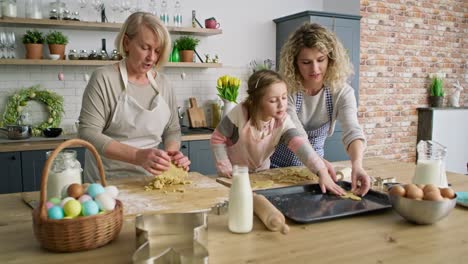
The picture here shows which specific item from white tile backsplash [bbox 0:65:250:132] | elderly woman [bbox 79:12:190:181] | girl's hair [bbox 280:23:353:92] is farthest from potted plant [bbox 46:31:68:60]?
girl's hair [bbox 280:23:353:92]

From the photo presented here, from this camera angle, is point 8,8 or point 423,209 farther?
point 8,8

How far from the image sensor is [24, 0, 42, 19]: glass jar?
12.9ft

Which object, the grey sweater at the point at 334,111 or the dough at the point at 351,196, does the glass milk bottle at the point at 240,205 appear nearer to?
the dough at the point at 351,196

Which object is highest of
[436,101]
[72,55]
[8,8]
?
[8,8]

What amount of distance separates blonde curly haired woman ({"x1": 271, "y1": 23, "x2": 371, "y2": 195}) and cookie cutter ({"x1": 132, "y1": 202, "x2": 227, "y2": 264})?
46.6 inches

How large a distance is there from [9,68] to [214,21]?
2089mm

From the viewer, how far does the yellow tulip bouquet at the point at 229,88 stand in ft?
15.1

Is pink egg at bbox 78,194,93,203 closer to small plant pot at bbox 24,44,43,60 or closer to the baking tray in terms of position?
the baking tray

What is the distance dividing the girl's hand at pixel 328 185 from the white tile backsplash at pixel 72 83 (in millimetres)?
3086

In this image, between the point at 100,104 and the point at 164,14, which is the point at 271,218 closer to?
the point at 100,104

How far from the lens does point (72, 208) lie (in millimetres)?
1166

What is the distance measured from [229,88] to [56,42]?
69.3 inches

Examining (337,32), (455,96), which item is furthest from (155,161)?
(455,96)

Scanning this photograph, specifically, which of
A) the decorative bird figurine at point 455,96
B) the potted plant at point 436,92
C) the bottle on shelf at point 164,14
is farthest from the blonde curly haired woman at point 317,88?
the decorative bird figurine at point 455,96
